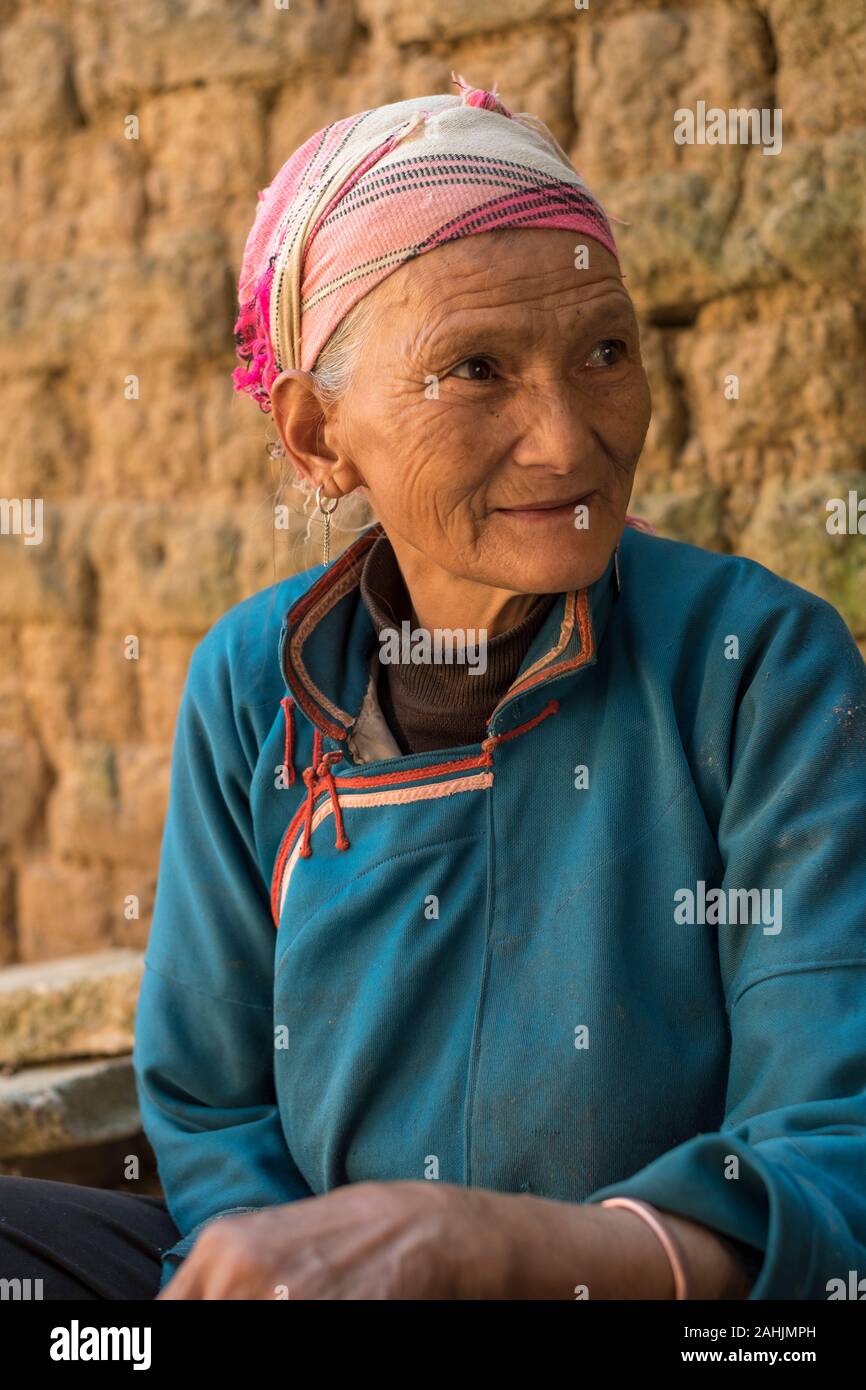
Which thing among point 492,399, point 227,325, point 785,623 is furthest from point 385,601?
point 227,325

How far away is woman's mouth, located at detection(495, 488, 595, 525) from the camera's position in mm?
1762

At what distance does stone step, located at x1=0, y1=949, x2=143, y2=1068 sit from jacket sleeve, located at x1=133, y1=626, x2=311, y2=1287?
1261 mm

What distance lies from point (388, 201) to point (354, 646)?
570 mm

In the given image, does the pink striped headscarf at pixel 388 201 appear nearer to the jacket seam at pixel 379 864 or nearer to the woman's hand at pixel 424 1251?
the jacket seam at pixel 379 864

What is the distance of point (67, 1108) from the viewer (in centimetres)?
309

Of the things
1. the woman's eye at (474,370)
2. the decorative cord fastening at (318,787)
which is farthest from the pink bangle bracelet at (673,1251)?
the woman's eye at (474,370)

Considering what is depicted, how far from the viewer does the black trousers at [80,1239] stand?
177 cm

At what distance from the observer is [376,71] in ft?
11.3

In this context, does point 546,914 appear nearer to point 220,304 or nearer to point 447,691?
point 447,691

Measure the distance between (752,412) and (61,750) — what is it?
190 centimetres

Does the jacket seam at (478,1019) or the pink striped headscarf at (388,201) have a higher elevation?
the pink striped headscarf at (388,201)

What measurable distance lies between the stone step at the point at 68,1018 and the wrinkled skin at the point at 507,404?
5.94 feet

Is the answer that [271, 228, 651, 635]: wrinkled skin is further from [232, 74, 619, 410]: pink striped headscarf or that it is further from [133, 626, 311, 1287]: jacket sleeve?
[133, 626, 311, 1287]: jacket sleeve

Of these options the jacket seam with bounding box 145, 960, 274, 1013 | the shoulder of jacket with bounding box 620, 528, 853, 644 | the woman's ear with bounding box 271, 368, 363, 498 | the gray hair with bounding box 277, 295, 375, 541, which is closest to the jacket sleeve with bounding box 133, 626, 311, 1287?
the jacket seam with bounding box 145, 960, 274, 1013
